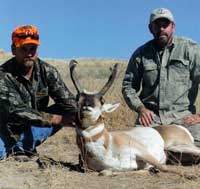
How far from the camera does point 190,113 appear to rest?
8.52 meters

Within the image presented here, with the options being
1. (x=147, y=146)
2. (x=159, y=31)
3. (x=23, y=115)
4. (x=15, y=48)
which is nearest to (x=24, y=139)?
(x=23, y=115)

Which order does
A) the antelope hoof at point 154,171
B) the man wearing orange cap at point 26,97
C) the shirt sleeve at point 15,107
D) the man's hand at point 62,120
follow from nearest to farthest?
the antelope hoof at point 154,171 < the man's hand at point 62,120 < the shirt sleeve at point 15,107 < the man wearing orange cap at point 26,97

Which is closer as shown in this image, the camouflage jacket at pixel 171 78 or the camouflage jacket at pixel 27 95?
the camouflage jacket at pixel 27 95

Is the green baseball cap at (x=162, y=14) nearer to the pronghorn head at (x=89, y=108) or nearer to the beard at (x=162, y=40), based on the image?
the beard at (x=162, y=40)

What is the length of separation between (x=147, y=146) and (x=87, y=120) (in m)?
0.97

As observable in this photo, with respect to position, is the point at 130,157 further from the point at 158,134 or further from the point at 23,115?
the point at 23,115

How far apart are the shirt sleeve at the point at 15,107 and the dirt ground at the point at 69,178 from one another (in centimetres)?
51

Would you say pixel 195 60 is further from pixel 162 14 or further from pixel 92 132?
pixel 92 132

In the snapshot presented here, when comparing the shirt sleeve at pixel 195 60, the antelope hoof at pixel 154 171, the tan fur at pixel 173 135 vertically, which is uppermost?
the shirt sleeve at pixel 195 60

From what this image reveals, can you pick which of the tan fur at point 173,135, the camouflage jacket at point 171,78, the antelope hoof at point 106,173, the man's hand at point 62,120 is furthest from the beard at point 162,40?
the antelope hoof at point 106,173

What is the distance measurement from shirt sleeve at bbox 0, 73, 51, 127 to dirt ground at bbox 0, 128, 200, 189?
1.68 ft

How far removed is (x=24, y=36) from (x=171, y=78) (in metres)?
2.14

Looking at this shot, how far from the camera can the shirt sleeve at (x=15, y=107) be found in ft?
25.1

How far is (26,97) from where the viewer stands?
8.02m
